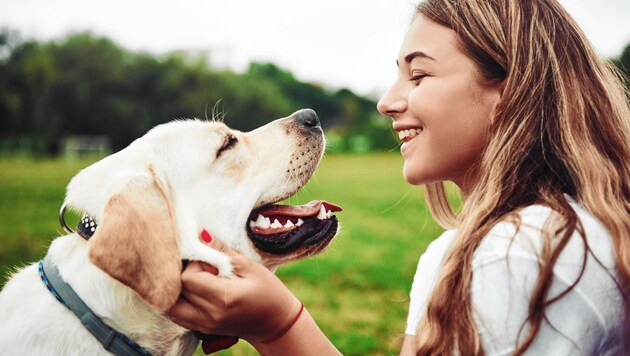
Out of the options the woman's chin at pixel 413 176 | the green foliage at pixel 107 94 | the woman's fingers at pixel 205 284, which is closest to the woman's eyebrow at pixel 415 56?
the woman's chin at pixel 413 176

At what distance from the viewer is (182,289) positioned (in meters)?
2.15

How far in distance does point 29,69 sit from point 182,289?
5575cm

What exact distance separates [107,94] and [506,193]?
189ft

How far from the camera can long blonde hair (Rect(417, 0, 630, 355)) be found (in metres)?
1.89

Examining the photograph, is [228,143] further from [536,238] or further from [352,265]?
[352,265]

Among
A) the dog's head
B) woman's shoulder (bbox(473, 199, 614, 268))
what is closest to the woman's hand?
the dog's head

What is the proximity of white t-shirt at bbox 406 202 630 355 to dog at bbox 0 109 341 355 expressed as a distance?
968 millimetres

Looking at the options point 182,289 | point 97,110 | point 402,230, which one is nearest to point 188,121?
point 182,289

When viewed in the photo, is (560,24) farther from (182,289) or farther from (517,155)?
(182,289)

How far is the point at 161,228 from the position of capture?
2.09m

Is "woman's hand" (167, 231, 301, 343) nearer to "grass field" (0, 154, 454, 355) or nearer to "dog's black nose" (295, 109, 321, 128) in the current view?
"grass field" (0, 154, 454, 355)

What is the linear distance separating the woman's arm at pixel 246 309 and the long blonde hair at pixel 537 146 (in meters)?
0.51

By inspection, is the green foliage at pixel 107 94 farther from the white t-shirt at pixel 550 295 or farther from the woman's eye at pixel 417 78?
the white t-shirt at pixel 550 295

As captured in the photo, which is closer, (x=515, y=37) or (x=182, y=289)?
(x=182, y=289)
